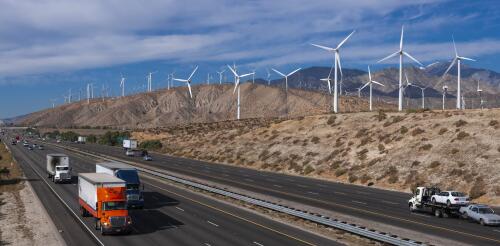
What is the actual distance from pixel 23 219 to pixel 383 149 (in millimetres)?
55774

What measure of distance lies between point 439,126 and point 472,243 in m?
54.4

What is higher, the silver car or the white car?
the white car

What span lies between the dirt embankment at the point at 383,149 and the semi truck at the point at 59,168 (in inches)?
1393

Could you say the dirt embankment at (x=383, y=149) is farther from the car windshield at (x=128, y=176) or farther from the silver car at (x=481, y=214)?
the car windshield at (x=128, y=176)

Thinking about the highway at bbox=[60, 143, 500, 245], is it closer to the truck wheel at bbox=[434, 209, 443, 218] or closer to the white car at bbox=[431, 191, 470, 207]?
the truck wheel at bbox=[434, 209, 443, 218]

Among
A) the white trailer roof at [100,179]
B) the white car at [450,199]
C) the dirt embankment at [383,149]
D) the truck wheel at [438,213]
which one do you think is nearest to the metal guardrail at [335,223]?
the truck wheel at [438,213]

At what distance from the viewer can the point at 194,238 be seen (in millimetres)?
32438

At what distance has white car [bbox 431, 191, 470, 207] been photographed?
43562 millimetres

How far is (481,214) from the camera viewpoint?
3962cm

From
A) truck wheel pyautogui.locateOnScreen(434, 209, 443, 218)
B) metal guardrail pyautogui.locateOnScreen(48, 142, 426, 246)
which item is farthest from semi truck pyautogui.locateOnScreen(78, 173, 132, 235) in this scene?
truck wheel pyautogui.locateOnScreen(434, 209, 443, 218)

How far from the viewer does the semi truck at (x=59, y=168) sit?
217 ft

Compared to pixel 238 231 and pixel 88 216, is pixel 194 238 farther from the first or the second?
Result: pixel 88 216

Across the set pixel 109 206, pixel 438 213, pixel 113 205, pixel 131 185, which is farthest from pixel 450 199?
pixel 109 206

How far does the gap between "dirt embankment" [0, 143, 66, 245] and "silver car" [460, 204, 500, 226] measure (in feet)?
90.9
